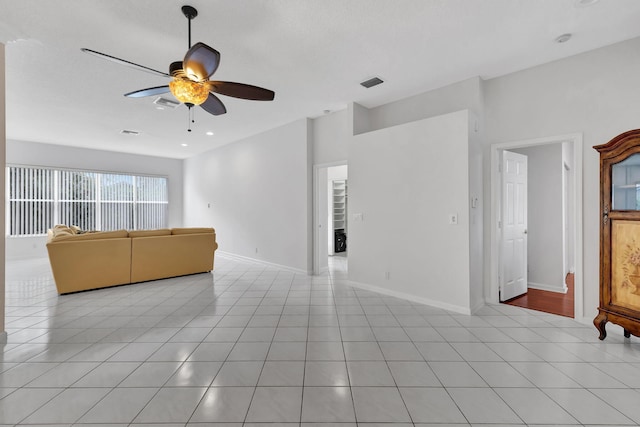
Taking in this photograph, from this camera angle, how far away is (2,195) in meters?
2.61

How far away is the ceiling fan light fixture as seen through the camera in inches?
92.2

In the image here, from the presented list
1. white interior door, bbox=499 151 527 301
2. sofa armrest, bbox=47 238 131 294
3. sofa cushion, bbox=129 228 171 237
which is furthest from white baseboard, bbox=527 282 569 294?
sofa armrest, bbox=47 238 131 294

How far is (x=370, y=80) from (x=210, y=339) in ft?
11.6

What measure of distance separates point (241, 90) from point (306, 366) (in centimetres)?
239

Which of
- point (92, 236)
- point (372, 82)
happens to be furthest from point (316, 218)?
point (92, 236)

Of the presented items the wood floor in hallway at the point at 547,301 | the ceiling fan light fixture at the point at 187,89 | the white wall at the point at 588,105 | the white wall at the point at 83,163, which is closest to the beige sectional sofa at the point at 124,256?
the ceiling fan light fixture at the point at 187,89

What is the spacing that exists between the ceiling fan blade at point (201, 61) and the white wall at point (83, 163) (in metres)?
7.75

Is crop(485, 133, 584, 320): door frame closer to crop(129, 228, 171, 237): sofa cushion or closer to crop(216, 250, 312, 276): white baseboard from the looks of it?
crop(216, 250, 312, 276): white baseboard

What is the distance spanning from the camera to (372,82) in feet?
12.6

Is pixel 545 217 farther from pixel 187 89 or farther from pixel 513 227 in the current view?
pixel 187 89

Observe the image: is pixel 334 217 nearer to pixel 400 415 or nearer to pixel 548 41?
pixel 548 41

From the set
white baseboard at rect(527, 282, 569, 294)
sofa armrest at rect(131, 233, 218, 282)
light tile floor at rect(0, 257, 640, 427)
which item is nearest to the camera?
light tile floor at rect(0, 257, 640, 427)

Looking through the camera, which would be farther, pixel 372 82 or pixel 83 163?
pixel 83 163

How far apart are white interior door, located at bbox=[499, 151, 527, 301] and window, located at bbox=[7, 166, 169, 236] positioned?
926cm
